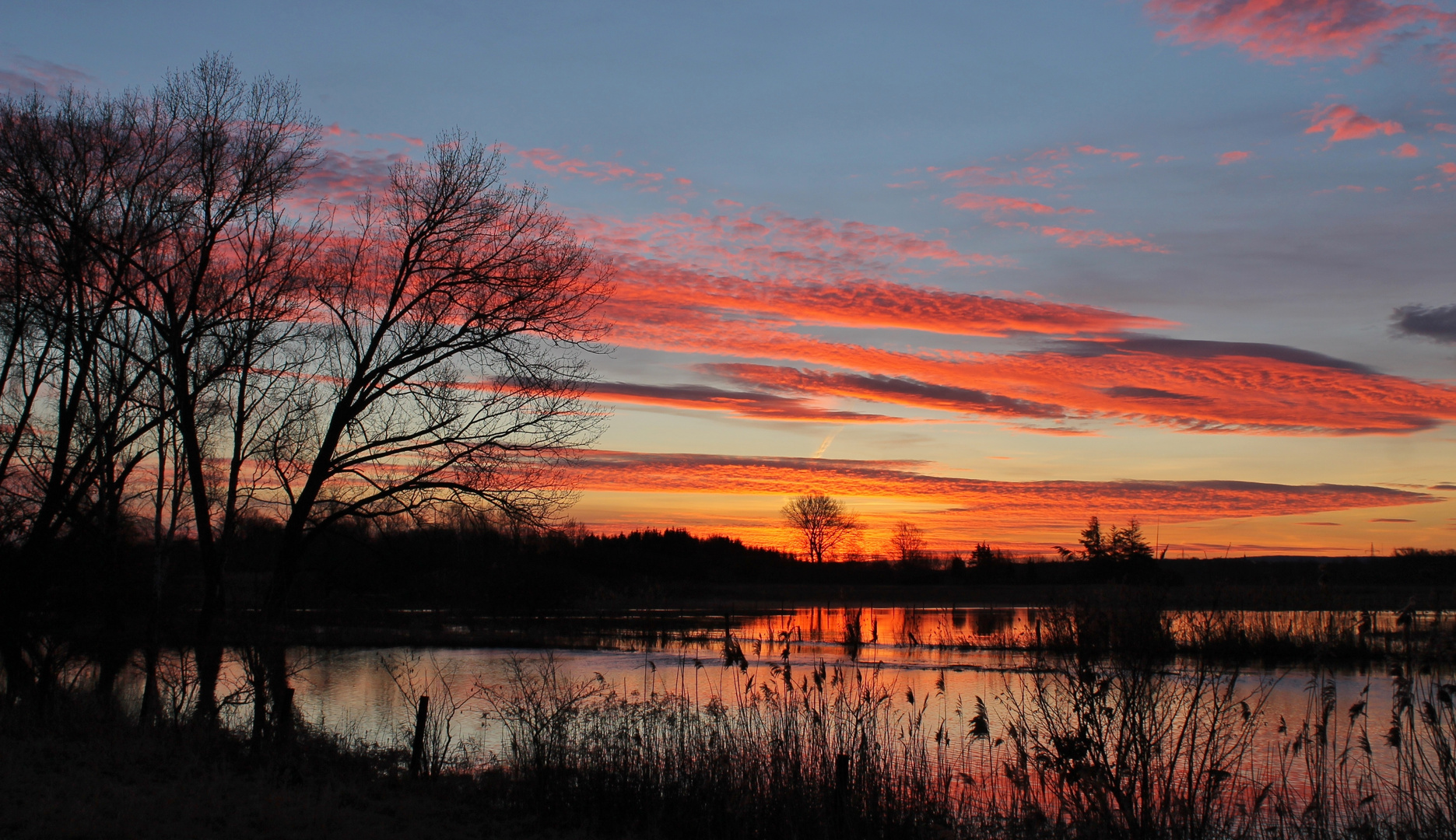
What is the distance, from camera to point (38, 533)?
18812 mm

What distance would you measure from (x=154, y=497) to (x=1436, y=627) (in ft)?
93.2

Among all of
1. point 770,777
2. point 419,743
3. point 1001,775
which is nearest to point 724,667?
point 1001,775

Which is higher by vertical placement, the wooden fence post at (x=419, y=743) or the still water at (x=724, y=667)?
the wooden fence post at (x=419, y=743)

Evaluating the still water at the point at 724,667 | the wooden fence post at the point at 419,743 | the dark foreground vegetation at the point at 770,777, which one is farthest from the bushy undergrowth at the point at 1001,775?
the wooden fence post at the point at 419,743

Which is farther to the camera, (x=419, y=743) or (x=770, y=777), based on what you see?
(x=419, y=743)

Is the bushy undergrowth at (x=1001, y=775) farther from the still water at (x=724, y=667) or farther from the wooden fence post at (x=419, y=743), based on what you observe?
the wooden fence post at (x=419, y=743)

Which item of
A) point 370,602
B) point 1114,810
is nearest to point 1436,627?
point 1114,810

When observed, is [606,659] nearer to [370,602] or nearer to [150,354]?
[150,354]

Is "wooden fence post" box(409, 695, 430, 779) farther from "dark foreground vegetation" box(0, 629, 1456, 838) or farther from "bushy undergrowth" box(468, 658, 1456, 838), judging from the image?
"bushy undergrowth" box(468, 658, 1456, 838)

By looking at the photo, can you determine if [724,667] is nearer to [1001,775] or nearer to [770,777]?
[1001,775]

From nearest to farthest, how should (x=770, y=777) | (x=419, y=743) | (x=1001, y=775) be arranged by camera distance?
1. (x=770, y=777)
2. (x=419, y=743)
3. (x=1001, y=775)

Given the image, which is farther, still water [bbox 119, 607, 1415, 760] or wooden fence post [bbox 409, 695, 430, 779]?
still water [bbox 119, 607, 1415, 760]

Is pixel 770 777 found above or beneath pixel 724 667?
above

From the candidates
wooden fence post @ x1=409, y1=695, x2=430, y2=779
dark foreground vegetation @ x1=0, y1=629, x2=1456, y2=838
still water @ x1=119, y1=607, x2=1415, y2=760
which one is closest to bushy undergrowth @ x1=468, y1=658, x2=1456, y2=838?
dark foreground vegetation @ x1=0, y1=629, x2=1456, y2=838
